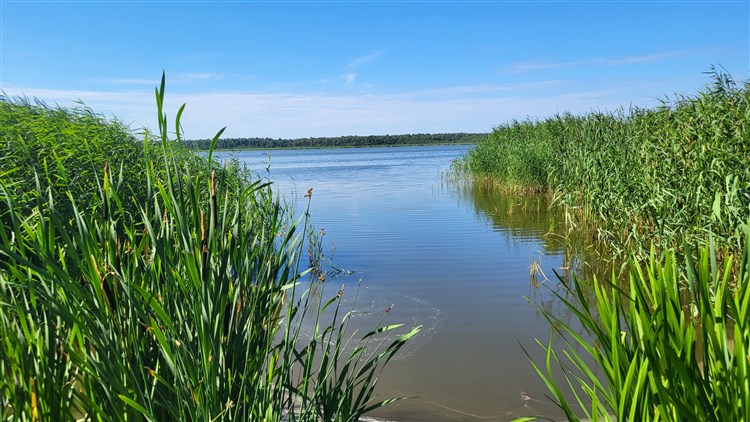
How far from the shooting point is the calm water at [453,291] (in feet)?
17.1

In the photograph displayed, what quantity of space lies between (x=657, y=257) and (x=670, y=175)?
118 centimetres

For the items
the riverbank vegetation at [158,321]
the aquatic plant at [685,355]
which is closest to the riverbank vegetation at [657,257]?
the aquatic plant at [685,355]

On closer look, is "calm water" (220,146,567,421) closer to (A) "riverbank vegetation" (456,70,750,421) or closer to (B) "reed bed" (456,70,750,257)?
(A) "riverbank vegetation" (456,70,750,421)

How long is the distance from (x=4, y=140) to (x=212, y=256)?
6038mm

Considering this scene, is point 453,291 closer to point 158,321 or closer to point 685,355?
point 685,355

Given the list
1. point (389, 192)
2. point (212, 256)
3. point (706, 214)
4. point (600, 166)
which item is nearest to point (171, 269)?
point (212, 256)

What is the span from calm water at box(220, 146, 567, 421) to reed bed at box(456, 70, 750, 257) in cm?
134

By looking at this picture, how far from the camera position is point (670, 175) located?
25.7 ft

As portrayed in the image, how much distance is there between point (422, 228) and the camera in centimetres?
1413

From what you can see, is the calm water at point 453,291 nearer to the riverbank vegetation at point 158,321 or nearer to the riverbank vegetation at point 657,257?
the riverbank vegetation at point 657,257

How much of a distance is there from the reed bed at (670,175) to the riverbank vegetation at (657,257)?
18 mm

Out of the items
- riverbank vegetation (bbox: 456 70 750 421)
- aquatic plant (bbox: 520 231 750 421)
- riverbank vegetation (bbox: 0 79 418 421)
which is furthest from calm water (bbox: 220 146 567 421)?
riverbank vegetation (bbox: 0 79 418 421)

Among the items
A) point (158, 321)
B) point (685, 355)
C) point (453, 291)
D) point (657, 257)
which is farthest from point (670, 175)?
point (158, 321)

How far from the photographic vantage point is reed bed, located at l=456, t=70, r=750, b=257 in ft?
22.0
